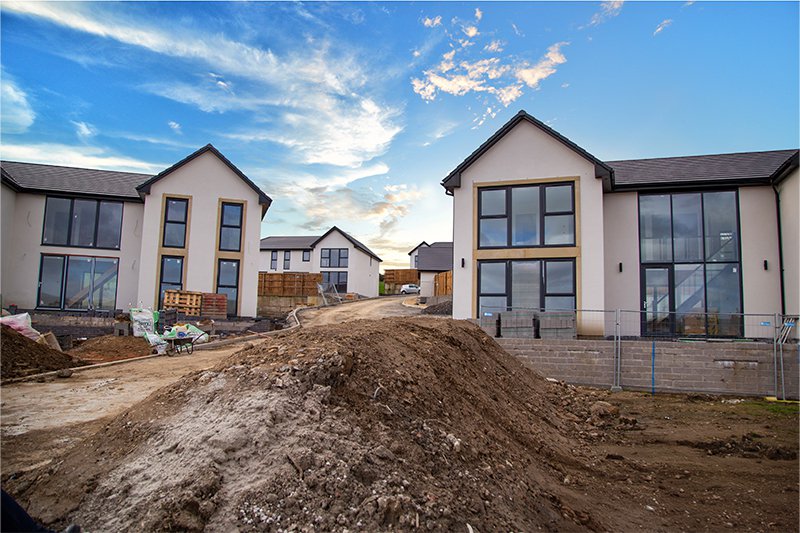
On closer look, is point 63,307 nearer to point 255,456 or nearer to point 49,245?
point 49,245

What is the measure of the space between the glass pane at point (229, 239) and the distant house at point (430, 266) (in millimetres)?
17900

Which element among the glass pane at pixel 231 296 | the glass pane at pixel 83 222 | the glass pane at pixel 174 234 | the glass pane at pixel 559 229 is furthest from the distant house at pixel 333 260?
the glass pane at pixel 559 229

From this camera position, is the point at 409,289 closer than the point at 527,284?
No

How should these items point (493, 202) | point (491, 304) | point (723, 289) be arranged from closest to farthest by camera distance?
point (723, 289) → point (491, 304) → point (493, 202)

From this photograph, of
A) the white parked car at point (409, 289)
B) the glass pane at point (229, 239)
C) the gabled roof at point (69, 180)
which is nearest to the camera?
the gabled roof at point (69, 180)

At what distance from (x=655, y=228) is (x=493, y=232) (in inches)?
224

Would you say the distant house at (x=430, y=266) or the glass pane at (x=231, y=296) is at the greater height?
the distant house at (x=430, y=266)

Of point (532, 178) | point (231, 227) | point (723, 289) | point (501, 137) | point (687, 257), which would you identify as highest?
point (501, 137)

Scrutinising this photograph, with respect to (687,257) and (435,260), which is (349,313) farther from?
(687,257)

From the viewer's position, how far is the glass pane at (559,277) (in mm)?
14969

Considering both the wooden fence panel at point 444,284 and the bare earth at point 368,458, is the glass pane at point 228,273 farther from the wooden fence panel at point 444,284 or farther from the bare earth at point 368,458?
the bare earth at point 368,458

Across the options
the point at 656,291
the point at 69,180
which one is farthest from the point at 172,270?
the point at 656,291

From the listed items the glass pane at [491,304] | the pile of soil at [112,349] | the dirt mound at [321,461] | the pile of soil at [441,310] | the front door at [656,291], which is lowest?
the pile of soil at [112,349]

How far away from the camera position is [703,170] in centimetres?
1580
